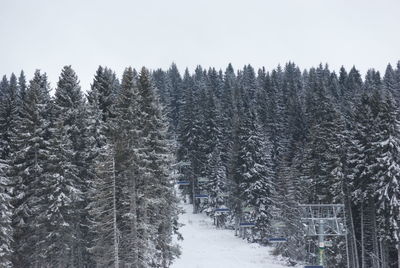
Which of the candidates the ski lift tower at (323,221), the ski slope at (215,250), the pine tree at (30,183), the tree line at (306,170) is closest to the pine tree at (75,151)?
the pine tree at (30,183)

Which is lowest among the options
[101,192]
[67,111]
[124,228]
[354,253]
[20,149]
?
[354,253]

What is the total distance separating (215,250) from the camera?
48.5m

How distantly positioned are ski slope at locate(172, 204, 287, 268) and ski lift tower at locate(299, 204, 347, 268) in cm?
643

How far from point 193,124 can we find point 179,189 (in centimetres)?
1364

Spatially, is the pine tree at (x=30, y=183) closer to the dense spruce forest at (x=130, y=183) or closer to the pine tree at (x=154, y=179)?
the dense spruce forest at (x=130, y=183)

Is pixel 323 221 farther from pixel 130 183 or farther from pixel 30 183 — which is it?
pixel 30 183

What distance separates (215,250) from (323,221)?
50.4 feet

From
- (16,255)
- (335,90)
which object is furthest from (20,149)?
(335,90)

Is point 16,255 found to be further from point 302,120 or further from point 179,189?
point 302,120

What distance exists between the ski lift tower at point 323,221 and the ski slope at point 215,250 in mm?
6428

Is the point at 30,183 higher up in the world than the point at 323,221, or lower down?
higher up

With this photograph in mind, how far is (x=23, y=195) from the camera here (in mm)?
31078

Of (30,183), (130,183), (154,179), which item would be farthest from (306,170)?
(30,183)

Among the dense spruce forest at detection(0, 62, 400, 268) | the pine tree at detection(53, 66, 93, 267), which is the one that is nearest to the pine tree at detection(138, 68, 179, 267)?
the dense spruce forest at detection(0, 62, 400, 268)
